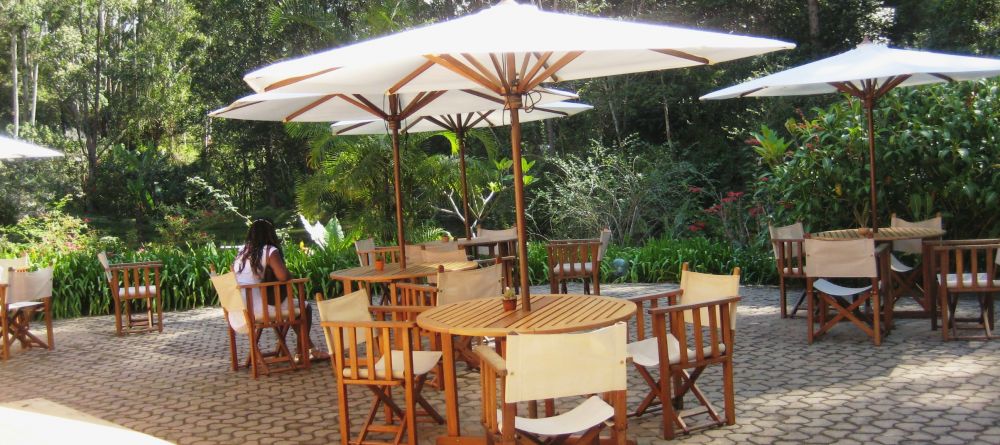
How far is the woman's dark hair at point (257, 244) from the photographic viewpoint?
6734 mm

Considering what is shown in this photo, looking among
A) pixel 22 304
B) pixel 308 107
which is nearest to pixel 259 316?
pixel 308 107

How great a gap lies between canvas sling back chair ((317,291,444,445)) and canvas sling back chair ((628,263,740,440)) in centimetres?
121

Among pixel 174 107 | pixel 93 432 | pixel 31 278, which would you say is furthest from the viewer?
pixel 174 107

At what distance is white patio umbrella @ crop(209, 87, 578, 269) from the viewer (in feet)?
22.2

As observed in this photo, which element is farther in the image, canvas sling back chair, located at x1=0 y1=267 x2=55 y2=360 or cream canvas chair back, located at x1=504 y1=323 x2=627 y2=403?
canvas sling back chair, located at x1=0 y1=267 x2=55 y2=360

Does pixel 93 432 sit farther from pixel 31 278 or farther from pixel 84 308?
pixel 84 308

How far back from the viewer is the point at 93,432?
1125 millimetres

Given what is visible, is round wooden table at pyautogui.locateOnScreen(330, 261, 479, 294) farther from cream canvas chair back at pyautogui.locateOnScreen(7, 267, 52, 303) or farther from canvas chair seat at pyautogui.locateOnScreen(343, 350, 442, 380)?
cream canvas chair back at pyautogui.locateOnScreen(7, 267, 52, 303)

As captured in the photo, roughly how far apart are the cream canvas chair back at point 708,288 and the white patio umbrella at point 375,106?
7.50 ft

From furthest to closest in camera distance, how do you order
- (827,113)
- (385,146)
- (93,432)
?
(385,146), (827,113), (93,432)

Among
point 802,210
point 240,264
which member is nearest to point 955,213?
point 802,210

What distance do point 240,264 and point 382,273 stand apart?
118 centimetres

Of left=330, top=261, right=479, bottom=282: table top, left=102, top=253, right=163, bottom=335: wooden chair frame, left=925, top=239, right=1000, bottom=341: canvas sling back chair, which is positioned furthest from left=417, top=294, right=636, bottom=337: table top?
left=102, top=253, right=163, bottom=335: wooden chair frame

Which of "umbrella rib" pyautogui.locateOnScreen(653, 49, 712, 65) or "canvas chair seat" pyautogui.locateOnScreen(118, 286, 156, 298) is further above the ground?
"umbrella rib" pyautogui.locateOnScreen(653, 49, 712, 65)
